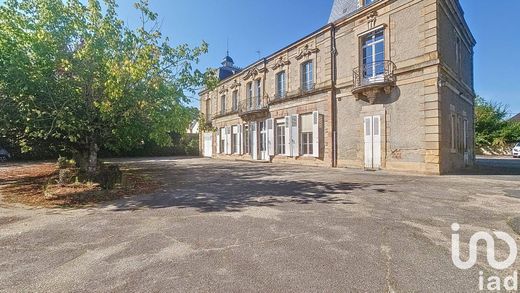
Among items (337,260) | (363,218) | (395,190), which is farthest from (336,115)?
(337,260)

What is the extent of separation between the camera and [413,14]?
10406mm

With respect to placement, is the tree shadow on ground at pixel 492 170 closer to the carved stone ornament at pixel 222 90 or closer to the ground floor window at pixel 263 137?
the ground floor window at pixel 263 137

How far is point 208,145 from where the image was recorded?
26.6 meters

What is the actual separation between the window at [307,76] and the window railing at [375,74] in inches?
116

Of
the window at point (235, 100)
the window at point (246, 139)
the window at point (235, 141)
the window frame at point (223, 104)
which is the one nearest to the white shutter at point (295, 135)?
the window at point (246, 139)

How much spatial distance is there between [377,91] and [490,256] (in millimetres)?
9452

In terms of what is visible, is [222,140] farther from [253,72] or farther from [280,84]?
[280,84]

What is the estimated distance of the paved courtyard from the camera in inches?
96.1

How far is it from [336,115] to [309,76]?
3.03m

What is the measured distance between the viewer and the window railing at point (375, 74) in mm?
11008

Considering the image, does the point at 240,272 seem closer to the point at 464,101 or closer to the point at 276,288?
the point at 276,288

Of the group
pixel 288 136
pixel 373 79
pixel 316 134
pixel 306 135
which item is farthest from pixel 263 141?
pixel 373 79

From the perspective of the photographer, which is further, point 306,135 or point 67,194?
point 306,135

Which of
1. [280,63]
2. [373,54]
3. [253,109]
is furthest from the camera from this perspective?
[253,109]
